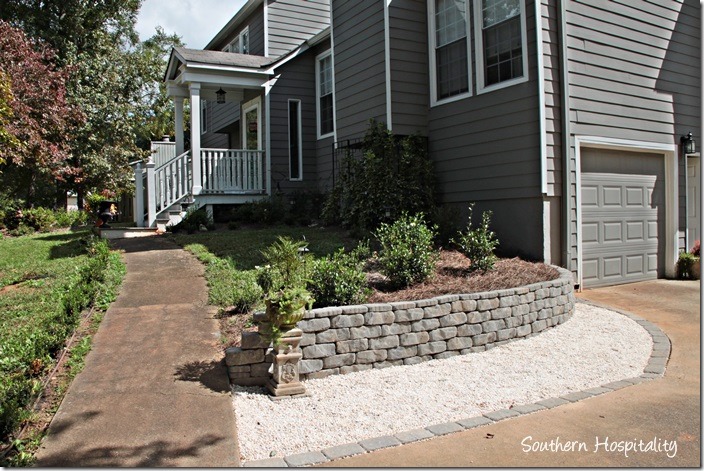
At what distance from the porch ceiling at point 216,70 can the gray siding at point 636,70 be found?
27.3 ft

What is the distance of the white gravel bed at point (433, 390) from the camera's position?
4129 millimetres

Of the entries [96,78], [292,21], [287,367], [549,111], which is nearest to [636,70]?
[549,111]

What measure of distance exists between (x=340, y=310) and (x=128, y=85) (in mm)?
17573

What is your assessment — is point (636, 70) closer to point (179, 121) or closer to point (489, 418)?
point (489, 418)

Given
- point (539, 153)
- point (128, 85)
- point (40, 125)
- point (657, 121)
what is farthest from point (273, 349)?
point (128, 85)

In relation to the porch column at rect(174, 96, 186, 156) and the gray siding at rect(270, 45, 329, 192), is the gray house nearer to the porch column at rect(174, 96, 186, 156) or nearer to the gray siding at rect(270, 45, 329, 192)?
the porch column at rect(174, 96, 186, 156)

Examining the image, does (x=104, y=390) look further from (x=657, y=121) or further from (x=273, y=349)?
(x=657, y=121)

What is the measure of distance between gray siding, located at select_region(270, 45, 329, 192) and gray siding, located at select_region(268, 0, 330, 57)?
67.1 inches

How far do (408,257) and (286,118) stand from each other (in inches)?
367

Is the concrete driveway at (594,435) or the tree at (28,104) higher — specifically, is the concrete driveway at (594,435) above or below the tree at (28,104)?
below

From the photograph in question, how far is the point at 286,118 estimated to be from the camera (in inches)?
592

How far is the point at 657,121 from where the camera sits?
33.4 feet

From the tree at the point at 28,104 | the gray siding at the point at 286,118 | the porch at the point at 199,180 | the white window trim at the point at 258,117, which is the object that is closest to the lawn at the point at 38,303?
the tree at the point at 28,104

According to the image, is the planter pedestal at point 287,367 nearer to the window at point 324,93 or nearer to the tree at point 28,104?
the tree at point 28,104
